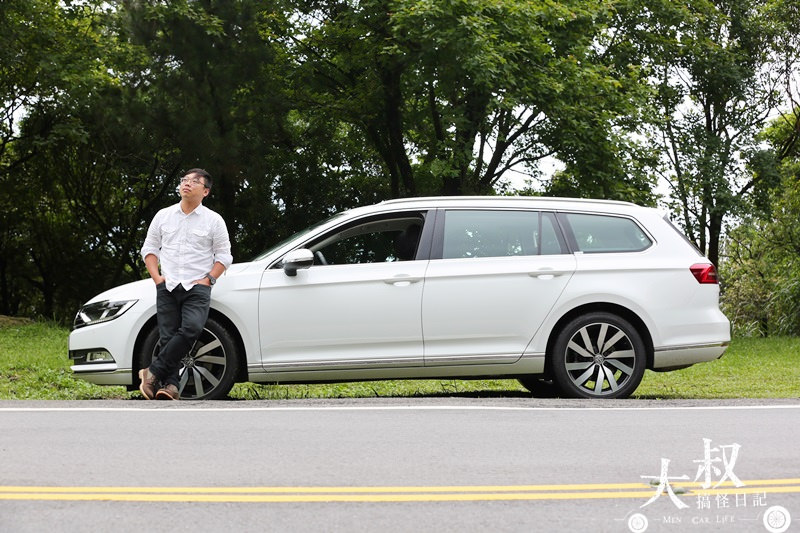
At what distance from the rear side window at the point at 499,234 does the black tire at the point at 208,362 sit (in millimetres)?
2042

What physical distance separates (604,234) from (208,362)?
369 cm

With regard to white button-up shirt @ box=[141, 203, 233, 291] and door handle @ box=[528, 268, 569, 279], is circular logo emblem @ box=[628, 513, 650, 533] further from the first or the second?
white button-up shirt @ box=[141, 203, 233, 291]

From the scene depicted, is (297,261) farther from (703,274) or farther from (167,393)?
(703,274)

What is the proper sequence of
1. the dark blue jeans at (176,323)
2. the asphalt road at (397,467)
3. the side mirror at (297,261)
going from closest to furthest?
1. the asphalt road at (397,467)
2. the dark blue jeans at (176,323)
3. the side mirror at (297,261)

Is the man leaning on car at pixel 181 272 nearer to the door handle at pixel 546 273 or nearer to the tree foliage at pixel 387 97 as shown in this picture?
the door handle at pixel 546 273

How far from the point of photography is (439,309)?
9.20m

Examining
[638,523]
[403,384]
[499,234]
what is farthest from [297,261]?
[638,523]

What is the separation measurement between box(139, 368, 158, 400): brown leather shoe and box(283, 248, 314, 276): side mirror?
1.40m

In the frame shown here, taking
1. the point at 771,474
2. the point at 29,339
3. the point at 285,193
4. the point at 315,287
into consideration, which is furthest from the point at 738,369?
the point at 285,193

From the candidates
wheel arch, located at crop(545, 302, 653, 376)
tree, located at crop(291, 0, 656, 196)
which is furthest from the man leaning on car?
tree, located at crop(291, 0, 656, 196)

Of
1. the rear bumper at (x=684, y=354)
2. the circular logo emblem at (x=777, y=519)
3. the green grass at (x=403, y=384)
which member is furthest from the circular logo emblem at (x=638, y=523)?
the green grass at (x=403, y=384)

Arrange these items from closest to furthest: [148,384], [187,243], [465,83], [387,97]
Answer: [148,384] → [187,243] → [465,83] → [387,97]

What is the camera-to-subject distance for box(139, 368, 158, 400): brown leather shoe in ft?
28.8

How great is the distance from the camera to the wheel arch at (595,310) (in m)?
9.38
